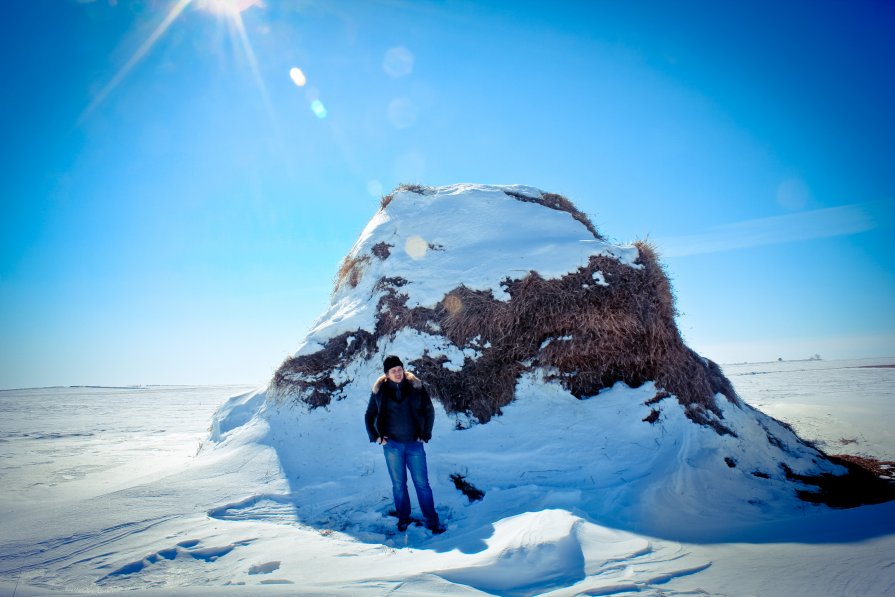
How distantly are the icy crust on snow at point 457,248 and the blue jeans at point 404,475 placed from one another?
2.95m

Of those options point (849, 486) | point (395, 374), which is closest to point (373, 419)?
point (395, 374)

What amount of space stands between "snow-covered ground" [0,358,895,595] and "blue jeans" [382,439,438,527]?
0.25 meters

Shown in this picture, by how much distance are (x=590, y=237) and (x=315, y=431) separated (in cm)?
589

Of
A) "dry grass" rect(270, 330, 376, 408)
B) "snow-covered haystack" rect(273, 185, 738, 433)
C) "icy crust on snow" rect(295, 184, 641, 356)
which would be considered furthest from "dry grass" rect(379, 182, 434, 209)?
"dry grass" rect(270, 330, 376, 408)

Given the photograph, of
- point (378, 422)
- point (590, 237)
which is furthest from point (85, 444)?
point (590, 237)

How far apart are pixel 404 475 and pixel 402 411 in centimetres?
69

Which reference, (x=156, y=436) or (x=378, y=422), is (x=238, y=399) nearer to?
(x=378, y=422)

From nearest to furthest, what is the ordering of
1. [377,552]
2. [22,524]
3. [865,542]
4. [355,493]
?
1. [865,542]
2. [377,552]
3. [22,524]
4. [355,493]

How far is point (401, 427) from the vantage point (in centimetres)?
442

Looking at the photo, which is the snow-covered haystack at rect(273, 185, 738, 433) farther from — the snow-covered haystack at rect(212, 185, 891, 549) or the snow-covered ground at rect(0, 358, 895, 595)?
the snow-covered ground at rect(0, 358, 895, 595)

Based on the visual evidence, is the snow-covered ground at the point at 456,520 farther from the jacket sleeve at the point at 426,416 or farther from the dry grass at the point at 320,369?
the jacket sleeve at the point at 426,416

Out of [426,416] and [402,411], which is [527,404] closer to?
[426,416]

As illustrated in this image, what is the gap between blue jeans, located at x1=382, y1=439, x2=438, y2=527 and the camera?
435 cm

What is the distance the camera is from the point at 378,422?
14.6 feet
